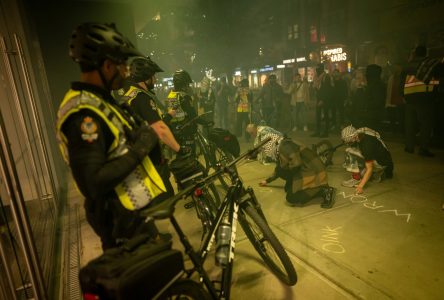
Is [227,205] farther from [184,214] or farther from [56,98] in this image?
[56,98]

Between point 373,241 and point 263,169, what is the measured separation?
3438mm

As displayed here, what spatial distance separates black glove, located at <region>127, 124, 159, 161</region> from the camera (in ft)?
5.98

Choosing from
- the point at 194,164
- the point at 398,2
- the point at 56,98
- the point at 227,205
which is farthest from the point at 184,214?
the point at 398,2

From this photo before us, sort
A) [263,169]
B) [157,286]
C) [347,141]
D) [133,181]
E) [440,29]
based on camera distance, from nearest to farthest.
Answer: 1. [157,286]
2. [133,181]
3. [347,141]
4. [263,169]
5. [440,29]

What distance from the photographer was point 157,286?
171cm

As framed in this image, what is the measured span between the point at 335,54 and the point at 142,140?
2482cm

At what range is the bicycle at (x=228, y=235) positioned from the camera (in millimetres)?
2176

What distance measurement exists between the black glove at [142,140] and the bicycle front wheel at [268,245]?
4.09ft

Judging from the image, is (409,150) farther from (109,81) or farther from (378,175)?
(109,81)

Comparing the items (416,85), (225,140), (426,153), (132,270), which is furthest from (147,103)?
(426,153)

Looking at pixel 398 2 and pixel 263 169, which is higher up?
pixel 398 2

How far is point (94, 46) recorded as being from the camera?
6.23 feet

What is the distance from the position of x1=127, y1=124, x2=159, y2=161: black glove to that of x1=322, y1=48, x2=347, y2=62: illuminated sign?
79.0ft

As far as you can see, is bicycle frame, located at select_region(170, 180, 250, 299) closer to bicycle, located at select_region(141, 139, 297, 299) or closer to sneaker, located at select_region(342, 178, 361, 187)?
bicycle, located at select_region(141, 139, 297, 299)
